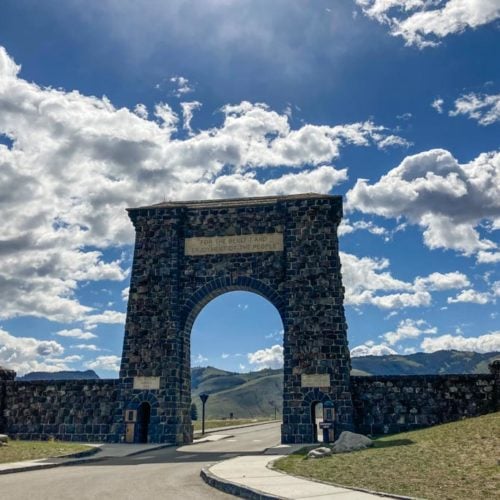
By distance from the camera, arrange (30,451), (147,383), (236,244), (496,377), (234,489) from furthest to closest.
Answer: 1. (236,244)
2. (147,383)
3. (496,377)
4. (30,451)
5. (234,489)

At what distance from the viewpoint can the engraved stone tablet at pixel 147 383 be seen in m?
26.2

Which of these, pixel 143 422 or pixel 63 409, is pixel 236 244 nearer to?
pixel 143 422

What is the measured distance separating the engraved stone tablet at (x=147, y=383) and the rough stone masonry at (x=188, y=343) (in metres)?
0.05

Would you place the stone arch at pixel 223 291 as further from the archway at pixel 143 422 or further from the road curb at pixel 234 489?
the road curb at pixel 234 489

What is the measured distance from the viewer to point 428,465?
1230 centimetres

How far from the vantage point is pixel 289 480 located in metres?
11.4

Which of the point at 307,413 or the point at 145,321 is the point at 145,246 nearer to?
the point at 145,321

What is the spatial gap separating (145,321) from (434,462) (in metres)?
17.3

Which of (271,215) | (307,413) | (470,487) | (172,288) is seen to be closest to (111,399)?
(172,288)

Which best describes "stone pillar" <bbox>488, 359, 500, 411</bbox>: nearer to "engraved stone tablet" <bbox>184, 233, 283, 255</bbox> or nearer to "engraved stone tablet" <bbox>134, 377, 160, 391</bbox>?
"engraved stone tablet" <bbox>184, 233, 283, 255</bbox>

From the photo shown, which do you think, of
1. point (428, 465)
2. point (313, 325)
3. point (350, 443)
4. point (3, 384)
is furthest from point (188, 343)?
point (428, 465)

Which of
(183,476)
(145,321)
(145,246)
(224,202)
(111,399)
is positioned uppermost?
(224,202)

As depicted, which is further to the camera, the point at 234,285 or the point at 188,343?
the point at 188,343

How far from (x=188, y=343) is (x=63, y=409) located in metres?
6.66
